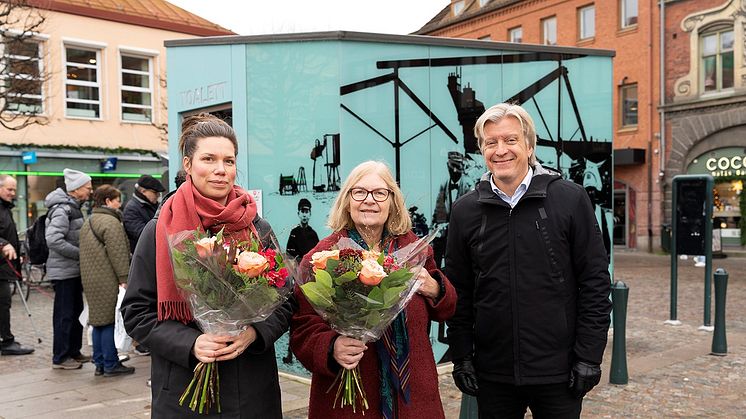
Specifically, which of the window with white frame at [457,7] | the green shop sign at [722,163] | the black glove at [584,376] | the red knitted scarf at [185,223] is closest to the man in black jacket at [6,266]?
the red knitted scarf at [185,223]

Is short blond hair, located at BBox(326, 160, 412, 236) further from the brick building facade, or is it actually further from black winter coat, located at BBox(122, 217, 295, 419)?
the brick building facade

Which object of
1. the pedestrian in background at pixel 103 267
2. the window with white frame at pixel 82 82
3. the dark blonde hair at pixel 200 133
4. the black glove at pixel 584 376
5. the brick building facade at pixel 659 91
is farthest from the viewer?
the brick building facade at pixel 659 91

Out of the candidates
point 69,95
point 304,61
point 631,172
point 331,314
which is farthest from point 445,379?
point 631,172

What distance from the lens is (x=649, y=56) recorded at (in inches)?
988

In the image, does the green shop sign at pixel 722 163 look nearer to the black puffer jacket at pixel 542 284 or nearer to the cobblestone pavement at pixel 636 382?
the cobblestone pavement at pixel 636 382

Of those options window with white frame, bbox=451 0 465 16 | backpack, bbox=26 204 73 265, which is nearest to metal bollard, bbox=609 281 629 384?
backpack, bbox=26 204 73 265

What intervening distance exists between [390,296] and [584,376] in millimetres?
1144

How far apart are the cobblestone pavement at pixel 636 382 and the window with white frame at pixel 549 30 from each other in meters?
20.8

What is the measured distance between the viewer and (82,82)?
2227 centimetres

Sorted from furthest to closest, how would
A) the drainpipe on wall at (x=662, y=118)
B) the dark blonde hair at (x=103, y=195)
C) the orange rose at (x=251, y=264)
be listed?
the drainpipe on wall at (x=662, y=118), the dark blonde hair at (x=103, y=195), the orange rose at (x=251, y=264)

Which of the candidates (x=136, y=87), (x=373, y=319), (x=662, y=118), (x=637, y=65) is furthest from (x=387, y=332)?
(x=637, y=65)

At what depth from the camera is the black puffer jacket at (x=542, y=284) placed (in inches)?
120

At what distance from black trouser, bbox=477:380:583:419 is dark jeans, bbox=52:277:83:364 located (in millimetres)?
5316

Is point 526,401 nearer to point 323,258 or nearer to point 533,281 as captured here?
point 533,281
